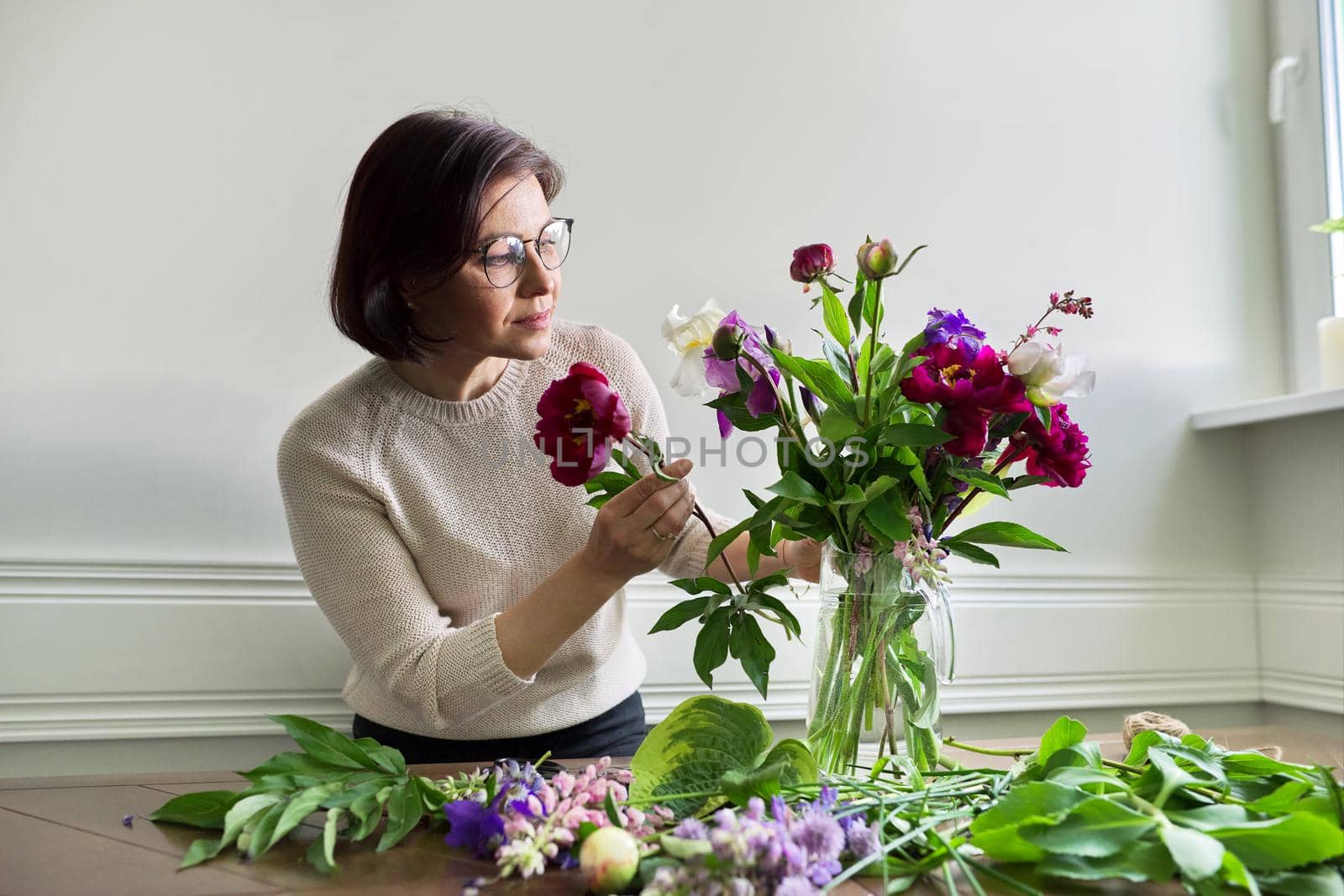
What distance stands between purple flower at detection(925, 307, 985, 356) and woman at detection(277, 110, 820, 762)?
0.37m

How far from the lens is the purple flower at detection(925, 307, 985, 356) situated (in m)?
0.79

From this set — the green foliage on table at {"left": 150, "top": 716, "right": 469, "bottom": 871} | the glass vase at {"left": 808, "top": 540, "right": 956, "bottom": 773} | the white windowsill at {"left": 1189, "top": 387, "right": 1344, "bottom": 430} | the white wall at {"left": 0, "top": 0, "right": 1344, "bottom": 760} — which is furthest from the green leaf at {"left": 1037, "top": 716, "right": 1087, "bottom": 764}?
the white windowsill at {"left": 1189, "top": 387, "right": 1344, "bottom": 430}

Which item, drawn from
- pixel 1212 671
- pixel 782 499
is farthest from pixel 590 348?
pixel 1212 671

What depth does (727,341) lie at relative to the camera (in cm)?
80

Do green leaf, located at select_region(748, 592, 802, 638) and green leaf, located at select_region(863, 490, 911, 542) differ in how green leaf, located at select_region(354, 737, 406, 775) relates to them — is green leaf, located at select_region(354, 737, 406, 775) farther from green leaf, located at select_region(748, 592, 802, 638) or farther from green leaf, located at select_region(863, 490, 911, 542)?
green leaf, located at select_region(863, 490, 911, 542)

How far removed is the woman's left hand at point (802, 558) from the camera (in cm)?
112

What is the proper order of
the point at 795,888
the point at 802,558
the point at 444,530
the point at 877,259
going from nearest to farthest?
the point at 795,888 → the point at 877,259 → the point at 802,558 → the point at 444,530

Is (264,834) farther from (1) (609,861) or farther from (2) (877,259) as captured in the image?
(2) (877,259)

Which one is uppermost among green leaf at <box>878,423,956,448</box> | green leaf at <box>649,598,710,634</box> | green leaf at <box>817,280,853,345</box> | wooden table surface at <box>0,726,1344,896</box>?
green leaf at <box>817,280,853,345</box>

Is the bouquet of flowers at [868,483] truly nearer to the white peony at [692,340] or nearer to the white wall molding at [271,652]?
the white peony at [692,340]

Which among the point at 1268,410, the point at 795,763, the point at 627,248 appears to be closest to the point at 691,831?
the point at 795,763

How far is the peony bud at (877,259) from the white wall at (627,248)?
923 mm

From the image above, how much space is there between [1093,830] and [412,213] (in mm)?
959

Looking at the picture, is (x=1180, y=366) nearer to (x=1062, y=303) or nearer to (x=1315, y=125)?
(x=1315, y=125)
